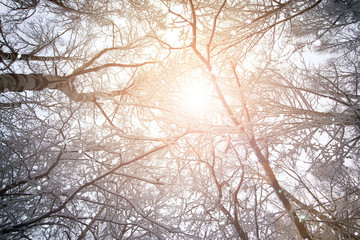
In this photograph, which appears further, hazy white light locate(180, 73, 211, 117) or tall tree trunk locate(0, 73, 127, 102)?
hazy white light locate(180, 73, 211, 117)

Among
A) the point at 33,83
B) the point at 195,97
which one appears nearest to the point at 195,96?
the point at 195,97

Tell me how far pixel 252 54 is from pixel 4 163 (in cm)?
445

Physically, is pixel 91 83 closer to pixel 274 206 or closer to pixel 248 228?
pixel 248 228

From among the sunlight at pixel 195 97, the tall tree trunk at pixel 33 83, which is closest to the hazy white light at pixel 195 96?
the sunlight at pixel 195 97

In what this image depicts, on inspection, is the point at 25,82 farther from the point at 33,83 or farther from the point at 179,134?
the point at 179,134

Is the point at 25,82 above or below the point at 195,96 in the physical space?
above

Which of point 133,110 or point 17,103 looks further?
point 133,110

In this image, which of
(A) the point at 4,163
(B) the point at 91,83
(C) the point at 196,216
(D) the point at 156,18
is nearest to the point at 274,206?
(C) the point at 196,216

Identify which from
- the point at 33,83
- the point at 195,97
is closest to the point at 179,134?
the point at 195,97

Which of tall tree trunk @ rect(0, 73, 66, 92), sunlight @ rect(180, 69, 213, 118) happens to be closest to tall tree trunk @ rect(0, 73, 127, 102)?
tall tree trunk @ rect(0, 73, 66, 92)

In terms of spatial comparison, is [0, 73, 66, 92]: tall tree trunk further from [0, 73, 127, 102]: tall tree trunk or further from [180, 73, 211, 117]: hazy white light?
[180, 73, 211, 117]: hazy white light

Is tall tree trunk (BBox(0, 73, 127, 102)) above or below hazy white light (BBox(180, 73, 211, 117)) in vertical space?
above

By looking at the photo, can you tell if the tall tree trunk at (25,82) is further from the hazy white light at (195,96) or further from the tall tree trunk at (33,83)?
the hazy white light at (195,96)

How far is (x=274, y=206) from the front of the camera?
107 inches
